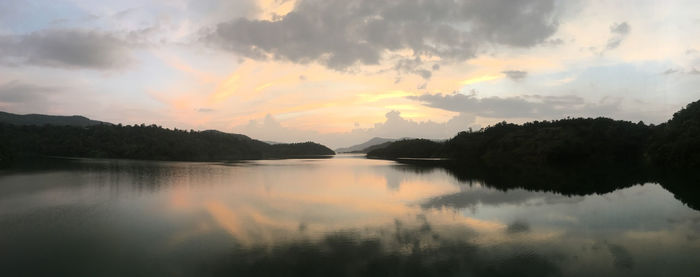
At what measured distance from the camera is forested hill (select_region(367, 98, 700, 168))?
165 feet

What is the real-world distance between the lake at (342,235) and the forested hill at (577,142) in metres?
37.9

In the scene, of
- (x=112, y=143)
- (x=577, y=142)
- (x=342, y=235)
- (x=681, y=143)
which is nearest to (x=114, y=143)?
(x=112, y=143)

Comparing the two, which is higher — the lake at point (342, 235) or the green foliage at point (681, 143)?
the green foliage at point (681, 143)

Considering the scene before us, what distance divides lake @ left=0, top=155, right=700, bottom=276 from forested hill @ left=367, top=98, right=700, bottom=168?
124ft

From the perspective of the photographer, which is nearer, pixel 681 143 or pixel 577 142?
pixel 681 143

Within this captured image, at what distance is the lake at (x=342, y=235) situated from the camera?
31.4 feet

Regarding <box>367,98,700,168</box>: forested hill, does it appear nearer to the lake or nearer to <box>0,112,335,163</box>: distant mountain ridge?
the lake

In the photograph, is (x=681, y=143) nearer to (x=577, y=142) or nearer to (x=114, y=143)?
(x=577, y=142)

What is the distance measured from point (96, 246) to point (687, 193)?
110 feet

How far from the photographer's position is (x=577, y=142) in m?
71.0

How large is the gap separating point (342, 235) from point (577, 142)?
2912 inches

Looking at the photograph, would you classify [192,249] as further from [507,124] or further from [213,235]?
[507,124]

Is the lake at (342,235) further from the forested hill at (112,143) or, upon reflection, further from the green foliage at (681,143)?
the forested hill at (112,143)

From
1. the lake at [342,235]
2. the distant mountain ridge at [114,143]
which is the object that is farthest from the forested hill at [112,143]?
the lake at [342,235]
